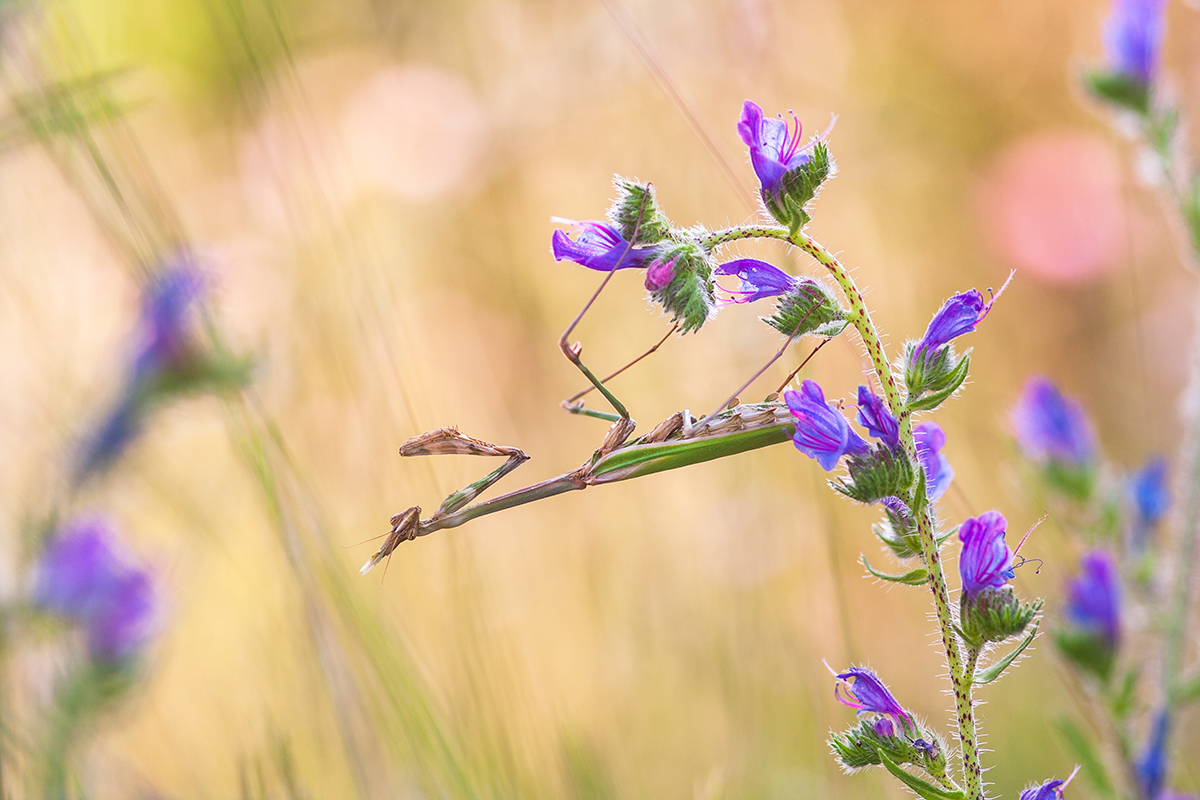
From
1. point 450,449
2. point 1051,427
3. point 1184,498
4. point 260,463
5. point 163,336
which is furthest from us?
point 163,336

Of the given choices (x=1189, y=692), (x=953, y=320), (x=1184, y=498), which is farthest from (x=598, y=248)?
(x=1184, y=498)

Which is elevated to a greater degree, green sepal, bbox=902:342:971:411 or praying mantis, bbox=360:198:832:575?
praying mantis, bbox=360:198:832:575

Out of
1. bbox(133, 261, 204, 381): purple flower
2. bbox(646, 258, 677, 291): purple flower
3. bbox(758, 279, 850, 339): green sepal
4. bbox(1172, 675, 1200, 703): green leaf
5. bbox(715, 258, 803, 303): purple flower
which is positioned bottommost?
bbox(1172, 675, 1200, 703): green leaf

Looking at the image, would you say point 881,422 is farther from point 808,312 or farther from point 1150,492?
point 1150,492

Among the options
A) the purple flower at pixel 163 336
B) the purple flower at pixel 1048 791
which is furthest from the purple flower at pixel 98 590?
the purple flower at pixel 1048 791

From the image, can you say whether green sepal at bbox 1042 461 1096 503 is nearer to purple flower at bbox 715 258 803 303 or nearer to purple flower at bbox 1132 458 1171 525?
purple flower at bbox 1132 458 1171 525

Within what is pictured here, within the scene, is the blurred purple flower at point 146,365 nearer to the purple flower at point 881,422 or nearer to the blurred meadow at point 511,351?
the blurred meadow at point 511,351

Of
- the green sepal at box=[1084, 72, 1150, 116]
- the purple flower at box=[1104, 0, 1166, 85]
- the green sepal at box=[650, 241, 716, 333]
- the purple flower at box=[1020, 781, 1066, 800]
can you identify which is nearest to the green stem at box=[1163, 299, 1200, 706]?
the green sepal at box=[1084, 72, 1150, 116]
